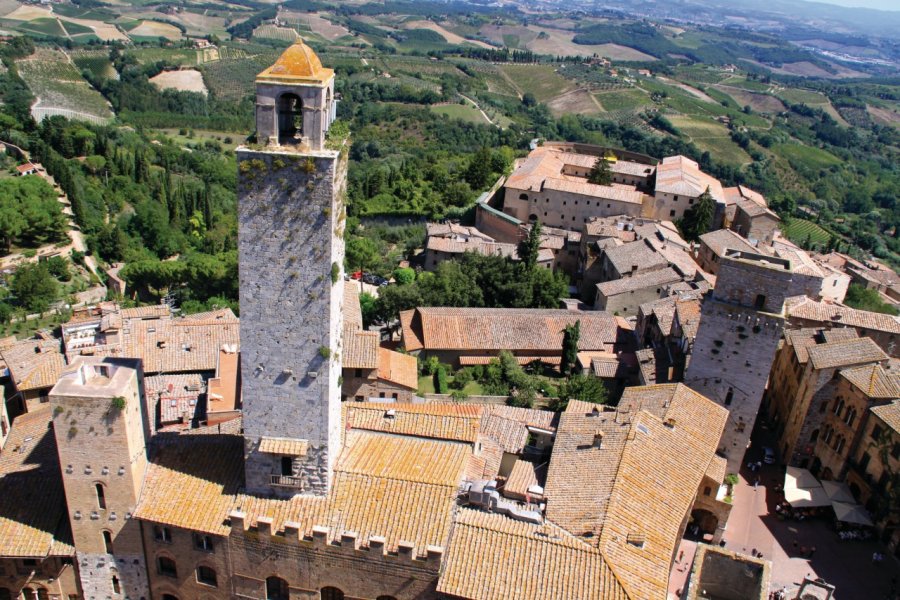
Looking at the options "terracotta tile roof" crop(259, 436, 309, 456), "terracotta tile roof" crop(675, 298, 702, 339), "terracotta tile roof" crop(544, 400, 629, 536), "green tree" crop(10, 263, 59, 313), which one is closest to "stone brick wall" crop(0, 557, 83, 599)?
"terracotta tile roof" crop(259, 436, 309, 456)

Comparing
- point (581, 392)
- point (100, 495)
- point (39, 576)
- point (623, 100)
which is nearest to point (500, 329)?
point (581, 392)

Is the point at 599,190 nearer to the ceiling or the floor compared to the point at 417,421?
nearer to the floor

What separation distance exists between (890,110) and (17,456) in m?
224

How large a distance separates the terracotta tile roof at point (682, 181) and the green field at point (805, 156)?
70036 millimetres

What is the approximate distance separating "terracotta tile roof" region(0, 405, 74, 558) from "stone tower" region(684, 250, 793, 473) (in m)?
24.8

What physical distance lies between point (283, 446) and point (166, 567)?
5.76m

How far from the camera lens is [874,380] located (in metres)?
32.1

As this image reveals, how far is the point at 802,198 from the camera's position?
395 ft

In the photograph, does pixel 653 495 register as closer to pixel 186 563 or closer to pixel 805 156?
pixel 186 563

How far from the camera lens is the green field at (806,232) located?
89312mm

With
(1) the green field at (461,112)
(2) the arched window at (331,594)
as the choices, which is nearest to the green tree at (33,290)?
(2) the arched window at (331,594)

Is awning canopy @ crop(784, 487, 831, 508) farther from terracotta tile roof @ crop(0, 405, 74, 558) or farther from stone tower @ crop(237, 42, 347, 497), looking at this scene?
terracotta tile roof @ crop(0, 405, 74, 558)

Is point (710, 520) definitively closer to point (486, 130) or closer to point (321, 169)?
point (321, 169)

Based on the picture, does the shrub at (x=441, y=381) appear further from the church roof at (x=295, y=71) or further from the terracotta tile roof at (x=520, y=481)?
the church roof at (x=295, y=71)
